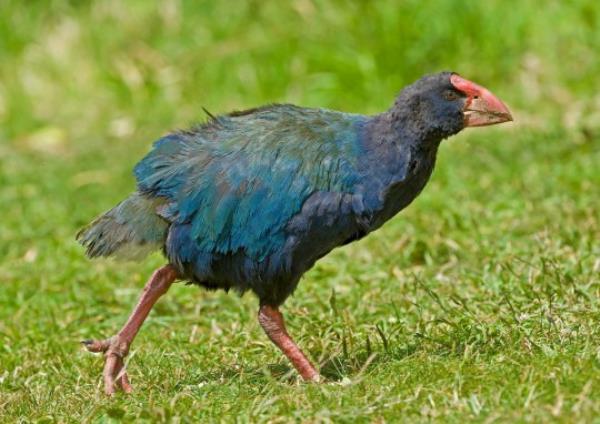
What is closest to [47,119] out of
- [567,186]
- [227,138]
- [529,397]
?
[567,186]

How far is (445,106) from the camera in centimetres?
441

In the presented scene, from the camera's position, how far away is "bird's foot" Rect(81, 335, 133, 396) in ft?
14.7

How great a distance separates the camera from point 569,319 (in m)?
4.43

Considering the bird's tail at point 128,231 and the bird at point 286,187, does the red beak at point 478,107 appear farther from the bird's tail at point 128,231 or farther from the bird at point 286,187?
the bird's tail at point 128,231

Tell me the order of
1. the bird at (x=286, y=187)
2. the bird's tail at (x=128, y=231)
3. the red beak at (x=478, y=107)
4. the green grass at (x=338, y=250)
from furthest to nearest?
the bird's tail at (x=128, y=231) < the red beak at (x=478, y=107) < the bird at (x=286, y=187) < the green grass at (x=338, y=250)

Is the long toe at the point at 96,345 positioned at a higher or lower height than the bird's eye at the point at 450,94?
lower

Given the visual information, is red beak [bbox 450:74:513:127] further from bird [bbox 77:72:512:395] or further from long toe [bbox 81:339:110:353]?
long toe [bbox 81:339:110:353]

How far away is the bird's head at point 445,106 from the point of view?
439 centimetres

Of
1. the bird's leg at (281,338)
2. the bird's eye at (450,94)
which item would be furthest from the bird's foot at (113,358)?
the bird's eye at (450,94)

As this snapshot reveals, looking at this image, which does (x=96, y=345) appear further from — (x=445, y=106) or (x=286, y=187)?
(x=445, y=106)

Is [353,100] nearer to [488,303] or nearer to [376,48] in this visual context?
[376,48]

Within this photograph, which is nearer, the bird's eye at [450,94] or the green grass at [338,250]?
the green grass at [338,250]

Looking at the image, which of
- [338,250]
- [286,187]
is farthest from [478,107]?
[338,250]

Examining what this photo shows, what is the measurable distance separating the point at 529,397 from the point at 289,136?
134 centimetres
